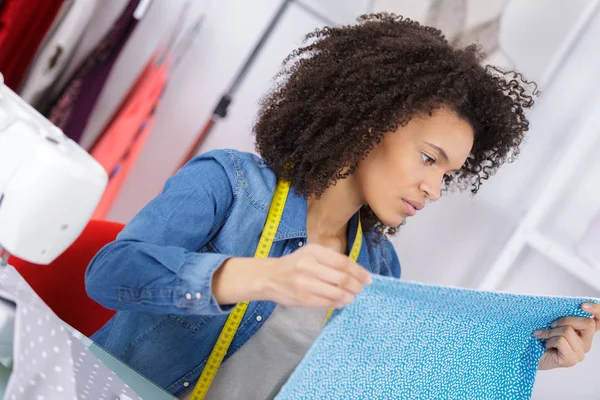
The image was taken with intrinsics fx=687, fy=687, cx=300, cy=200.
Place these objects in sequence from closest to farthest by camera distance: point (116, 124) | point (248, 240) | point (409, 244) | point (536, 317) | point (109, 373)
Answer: point (109, 373)
point (536, 317)
point (248, 240)
point (116, 124)
point (409, 244)

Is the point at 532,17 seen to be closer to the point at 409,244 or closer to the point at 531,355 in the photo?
the point at 409,244

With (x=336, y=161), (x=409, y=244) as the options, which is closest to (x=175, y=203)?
(x=336, y=161)

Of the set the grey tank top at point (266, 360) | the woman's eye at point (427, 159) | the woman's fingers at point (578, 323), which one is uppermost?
the woman's eye at point (427, 159)

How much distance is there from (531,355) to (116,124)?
4.08ft

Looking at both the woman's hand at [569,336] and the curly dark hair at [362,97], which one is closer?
the woman's hand at [569,336]

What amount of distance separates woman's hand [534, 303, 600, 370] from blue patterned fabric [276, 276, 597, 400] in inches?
0.5

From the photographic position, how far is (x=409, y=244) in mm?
2139

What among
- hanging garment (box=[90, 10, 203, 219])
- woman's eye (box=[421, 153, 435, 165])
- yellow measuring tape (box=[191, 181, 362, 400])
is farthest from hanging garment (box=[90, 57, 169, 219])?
woman's eye (box=[421, 153, 435, 165])

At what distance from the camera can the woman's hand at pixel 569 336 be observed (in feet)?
3.39

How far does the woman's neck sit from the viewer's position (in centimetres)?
125

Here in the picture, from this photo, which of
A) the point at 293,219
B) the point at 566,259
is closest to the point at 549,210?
the point at 566,259

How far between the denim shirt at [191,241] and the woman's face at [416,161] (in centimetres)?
15

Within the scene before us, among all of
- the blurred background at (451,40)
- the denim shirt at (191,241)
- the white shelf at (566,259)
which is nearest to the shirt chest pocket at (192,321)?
the denim shirt at (191,241)

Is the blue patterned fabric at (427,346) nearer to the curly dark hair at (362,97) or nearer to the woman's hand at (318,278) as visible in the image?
the woman's hand at (318,278)
